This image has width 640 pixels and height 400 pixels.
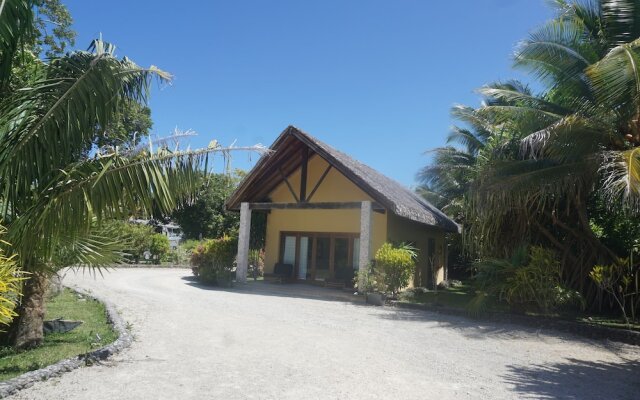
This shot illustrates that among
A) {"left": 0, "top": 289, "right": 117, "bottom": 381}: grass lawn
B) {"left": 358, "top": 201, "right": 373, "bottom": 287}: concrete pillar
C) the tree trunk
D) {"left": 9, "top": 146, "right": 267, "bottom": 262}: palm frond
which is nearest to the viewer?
{"left": 9, "top": 146, "right": 267, "bottom": 262}: palm frond

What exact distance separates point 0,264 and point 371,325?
7.26 meters

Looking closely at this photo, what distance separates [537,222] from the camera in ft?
41.9

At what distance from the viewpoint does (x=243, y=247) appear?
16.9 meters

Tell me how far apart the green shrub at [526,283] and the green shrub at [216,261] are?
853 centimetres

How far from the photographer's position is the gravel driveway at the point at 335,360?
525cm

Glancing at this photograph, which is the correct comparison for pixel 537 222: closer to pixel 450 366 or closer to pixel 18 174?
pixel 450 366

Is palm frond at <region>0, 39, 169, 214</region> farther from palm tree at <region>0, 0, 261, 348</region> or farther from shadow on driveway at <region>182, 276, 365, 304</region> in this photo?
shadow on driveway at <region>182, 276, 365, 304</region>

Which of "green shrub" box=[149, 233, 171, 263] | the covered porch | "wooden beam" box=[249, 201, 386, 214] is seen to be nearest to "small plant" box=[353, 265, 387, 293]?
"wooden beam" box=[249, 201, 386, 214]

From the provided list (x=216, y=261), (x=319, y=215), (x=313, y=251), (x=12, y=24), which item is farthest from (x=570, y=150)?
(x=216, y=261)

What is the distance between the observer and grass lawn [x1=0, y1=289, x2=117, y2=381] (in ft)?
19.0

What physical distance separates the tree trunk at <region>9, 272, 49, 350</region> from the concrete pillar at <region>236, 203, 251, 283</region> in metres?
9.90

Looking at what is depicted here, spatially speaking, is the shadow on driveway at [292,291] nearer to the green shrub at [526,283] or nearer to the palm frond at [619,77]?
the green shrub at [526,283]

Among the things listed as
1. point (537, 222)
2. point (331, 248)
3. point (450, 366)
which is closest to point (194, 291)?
point (331, 248)

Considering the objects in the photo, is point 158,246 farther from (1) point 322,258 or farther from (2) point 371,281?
(2) point 371,281
